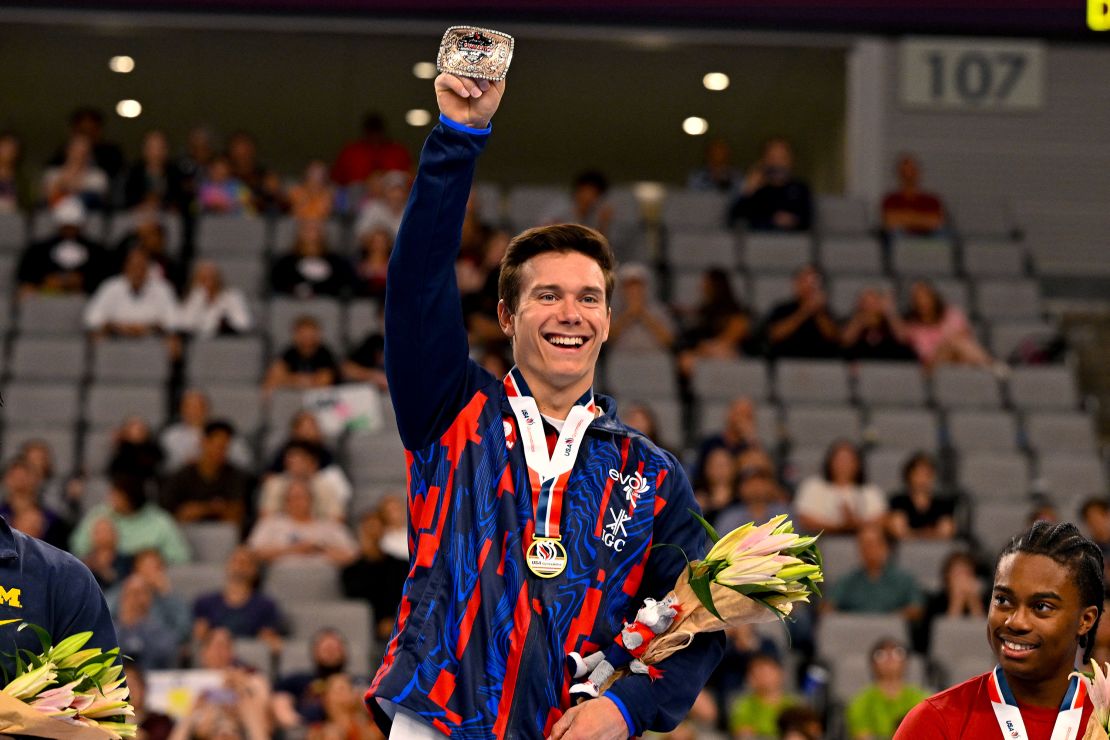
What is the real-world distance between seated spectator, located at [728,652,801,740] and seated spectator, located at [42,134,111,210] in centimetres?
701

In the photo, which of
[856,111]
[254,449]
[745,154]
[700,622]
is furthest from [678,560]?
[745,154]

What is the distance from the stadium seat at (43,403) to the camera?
11273mm

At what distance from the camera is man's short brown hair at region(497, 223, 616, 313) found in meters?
3.46

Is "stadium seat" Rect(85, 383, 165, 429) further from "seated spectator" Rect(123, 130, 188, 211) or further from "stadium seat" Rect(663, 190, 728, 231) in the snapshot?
"stadium seat" Rect(663, 190, 728, 231)

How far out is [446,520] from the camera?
10.7 feet

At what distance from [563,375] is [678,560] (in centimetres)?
42

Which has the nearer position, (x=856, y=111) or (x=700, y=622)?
(x=700, y=622)

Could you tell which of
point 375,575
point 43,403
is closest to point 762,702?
point 375,575

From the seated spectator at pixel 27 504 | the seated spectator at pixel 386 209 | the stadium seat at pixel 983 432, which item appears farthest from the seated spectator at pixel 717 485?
the seated spectator at pixel 386 209

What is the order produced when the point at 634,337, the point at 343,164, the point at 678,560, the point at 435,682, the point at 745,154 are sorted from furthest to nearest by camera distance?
the point at 745,154 < the point at 343,164 < the point at 634,337 < the point at 678,560 < the point at 435,682

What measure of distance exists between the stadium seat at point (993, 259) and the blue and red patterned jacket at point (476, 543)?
11001 mm

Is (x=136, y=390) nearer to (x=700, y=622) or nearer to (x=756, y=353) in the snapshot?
(x=756, y=353)

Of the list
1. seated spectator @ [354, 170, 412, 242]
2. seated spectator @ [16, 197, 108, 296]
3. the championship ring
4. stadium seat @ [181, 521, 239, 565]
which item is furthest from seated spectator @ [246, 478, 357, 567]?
the championship ring

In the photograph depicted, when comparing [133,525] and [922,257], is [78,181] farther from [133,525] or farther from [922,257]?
[922,257]
